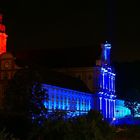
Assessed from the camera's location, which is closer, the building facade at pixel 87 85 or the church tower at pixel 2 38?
the building facade at pixel 87 85

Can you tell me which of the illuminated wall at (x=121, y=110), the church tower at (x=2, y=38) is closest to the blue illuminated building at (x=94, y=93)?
the illuminated wall at (x=121, y=110)

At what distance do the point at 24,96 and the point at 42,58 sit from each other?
5410 cm

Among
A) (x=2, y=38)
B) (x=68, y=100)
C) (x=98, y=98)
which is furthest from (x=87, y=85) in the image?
(x=2, y=38)

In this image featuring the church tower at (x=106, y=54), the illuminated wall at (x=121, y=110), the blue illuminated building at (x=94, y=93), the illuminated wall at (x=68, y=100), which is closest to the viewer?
the illuminated wall at (x=68, y=100)

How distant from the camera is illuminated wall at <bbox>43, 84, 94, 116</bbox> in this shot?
72062 mm

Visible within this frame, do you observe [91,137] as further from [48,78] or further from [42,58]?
[42,58]

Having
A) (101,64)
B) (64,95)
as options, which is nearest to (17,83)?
(64,95)

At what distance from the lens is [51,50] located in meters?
101

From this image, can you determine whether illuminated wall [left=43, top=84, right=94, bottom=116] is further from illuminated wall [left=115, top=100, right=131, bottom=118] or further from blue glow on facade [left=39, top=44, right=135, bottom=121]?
illuminated wall [left=115, top=100, right=131, bottom=118]

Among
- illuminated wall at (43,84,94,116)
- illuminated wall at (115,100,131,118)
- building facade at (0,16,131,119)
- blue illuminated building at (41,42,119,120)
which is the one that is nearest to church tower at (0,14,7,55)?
building facade at (0,16,131,119)

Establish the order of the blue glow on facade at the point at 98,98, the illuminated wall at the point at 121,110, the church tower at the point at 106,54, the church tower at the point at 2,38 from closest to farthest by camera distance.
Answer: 1. the blue glow on facade at the point at 98,98
2. the church tower at the point at 2,38
3. the church tower at the point at 106,54
4. the illuminated wall at the point at 121,110

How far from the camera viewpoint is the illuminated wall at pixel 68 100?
72.1m

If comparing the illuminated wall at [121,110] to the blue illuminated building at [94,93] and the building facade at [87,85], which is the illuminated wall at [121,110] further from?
the blue illuminated building at [94,93]

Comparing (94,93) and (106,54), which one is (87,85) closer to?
(94,93)
